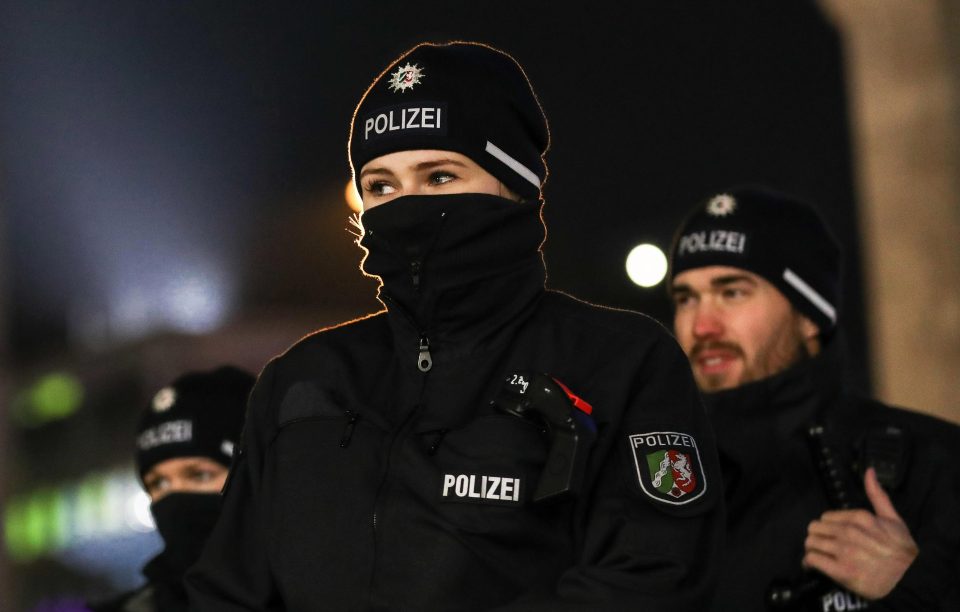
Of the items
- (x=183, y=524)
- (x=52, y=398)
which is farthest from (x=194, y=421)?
(x=52, y=398)

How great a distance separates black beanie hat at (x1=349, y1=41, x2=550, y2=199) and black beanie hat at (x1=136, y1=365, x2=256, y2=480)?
6.09 ft

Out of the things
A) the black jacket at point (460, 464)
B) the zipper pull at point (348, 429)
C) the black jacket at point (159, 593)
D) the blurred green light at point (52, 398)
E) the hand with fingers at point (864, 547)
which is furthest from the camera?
the blurred green light at point (52, 398)

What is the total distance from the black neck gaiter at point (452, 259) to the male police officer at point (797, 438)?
45.0 inches

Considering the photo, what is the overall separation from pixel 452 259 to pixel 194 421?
217 cm

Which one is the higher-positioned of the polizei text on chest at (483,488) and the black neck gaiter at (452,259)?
the black neck gaiter at (452,259)

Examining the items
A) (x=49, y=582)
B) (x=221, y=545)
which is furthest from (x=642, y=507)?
(x=49, y=582)

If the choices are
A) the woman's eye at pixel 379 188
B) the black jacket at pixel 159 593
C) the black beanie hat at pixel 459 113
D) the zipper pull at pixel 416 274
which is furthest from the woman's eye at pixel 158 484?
the zipper pull at pixel 416 274

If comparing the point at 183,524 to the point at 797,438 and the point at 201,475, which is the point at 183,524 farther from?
the point at 797,438

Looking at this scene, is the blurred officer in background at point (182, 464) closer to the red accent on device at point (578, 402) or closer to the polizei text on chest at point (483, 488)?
the polizei text on chest at point (483, 488)

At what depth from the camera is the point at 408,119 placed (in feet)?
9.99

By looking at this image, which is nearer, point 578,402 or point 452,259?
point 578,402

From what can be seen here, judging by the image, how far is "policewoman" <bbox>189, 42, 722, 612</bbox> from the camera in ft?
8.81

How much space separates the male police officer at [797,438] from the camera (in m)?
3.76

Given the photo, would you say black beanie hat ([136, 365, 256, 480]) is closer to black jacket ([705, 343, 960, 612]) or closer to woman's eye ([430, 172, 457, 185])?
black jacket ([705, 343, 960, 612])
